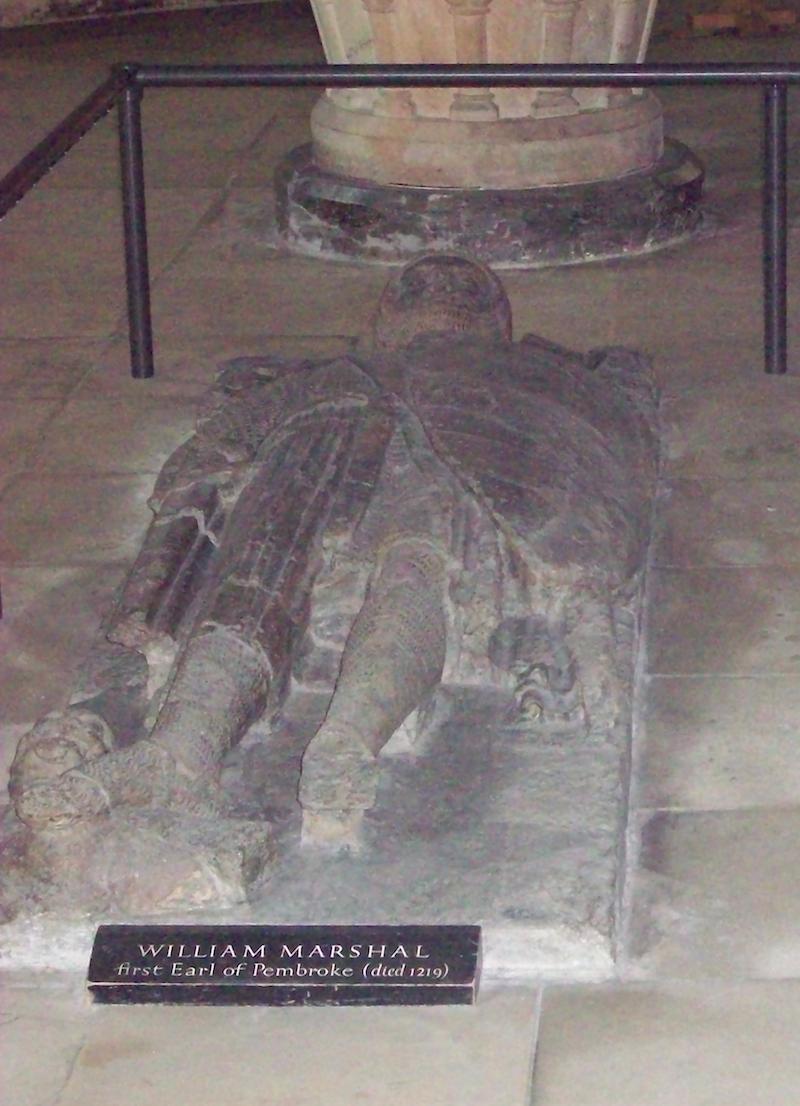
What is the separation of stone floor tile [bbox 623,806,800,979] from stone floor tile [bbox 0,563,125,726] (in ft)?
3.86

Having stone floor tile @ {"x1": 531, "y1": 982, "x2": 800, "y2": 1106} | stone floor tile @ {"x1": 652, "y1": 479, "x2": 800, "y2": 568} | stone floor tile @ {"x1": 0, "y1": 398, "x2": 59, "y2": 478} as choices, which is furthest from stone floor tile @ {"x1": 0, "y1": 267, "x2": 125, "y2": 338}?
stone floor tile @ {"x1": 531, "y1": 982, "x2": 800, "y2": 1106}

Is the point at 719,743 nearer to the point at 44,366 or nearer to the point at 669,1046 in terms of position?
the point at 669,1046

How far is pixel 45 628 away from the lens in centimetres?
425

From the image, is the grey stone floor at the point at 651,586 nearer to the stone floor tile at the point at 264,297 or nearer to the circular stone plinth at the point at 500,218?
the stone floor tile at the point at 264,297

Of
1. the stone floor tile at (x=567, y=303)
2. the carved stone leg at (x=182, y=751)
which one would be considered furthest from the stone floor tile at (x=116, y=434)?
the carved stone leg at (x=182, y=751)

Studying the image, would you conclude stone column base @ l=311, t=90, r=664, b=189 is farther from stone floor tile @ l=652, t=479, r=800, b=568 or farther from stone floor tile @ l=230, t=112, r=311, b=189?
stone floor tile @ l=652, t=479, r=800, b=568

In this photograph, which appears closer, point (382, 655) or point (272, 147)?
point (382, 655)

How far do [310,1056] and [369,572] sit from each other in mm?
1069

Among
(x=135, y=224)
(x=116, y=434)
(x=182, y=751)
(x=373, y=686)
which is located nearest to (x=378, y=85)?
(x=135, y=224)

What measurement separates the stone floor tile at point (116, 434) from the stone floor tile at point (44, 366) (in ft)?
0.52

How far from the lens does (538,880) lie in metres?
3.12

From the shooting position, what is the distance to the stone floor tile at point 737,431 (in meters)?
4.95

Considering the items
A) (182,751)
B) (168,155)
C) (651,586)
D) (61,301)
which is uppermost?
(182,751)

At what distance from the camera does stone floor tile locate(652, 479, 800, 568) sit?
14.6 feet
